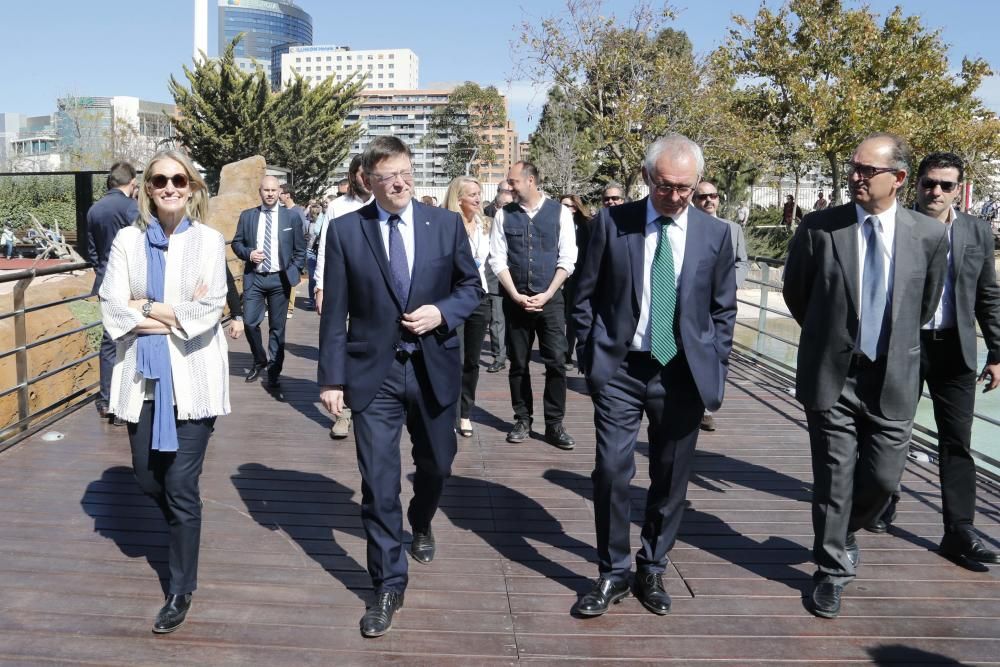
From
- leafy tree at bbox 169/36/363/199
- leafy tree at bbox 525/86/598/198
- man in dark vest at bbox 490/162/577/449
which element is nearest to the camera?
man in dark vest at bbox 490/162/577/449

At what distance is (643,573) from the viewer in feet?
12.3

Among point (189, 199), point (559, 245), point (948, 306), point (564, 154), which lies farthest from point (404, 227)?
point (564, 154)

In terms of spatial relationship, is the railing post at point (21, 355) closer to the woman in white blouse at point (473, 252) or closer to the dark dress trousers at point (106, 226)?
the dark dress trousers at point (106, 226)

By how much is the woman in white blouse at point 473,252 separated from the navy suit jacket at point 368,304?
2.78 m

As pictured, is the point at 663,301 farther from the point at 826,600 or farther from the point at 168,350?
the point at 168,350

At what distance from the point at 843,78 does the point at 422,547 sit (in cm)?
2502

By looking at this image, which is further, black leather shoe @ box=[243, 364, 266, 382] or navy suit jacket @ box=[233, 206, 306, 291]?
black leather shoe @ box=[243, 364, 266, 382]

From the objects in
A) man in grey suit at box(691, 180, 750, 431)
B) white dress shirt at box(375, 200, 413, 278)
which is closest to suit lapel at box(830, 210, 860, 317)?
white dress shirt at box(375, 200, 413, 278)

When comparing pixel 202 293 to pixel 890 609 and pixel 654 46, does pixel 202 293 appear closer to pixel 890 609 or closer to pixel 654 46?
pixel 890 609

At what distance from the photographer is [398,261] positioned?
3570mm

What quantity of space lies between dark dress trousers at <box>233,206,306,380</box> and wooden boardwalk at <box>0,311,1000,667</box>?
1820 mm

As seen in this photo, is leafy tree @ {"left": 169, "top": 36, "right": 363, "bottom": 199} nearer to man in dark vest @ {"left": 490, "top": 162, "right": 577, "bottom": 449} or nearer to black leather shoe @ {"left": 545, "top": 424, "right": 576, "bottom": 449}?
man in dark vest @ {"left": 490, "top": 162, "right": 577, "bottom": 449}

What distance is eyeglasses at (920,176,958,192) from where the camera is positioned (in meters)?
4.25

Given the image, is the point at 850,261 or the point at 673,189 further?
the point at 850,261
